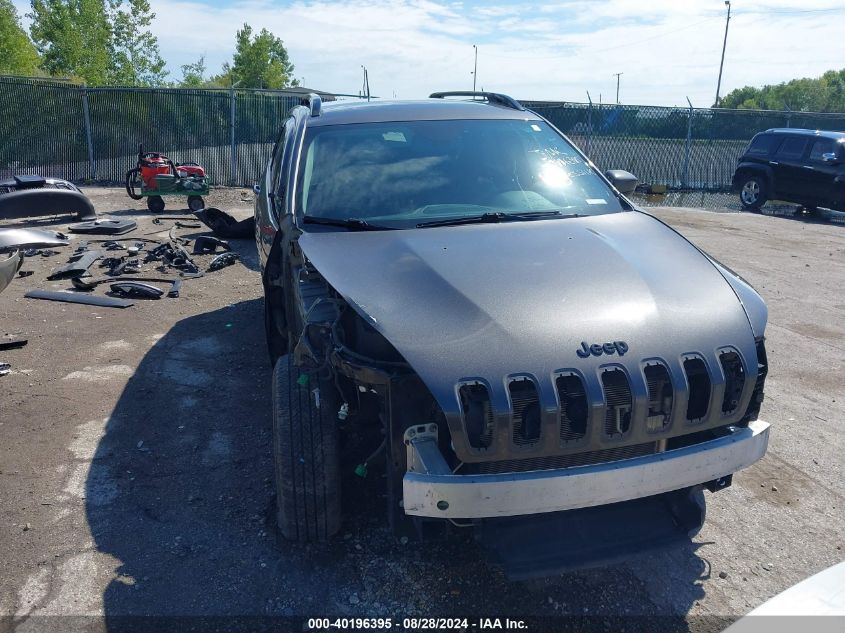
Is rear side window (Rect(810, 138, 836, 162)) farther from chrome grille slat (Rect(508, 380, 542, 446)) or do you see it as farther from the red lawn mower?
chrome grille slat (Rect(508, 380, 542, 446))

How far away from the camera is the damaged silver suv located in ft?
7.78

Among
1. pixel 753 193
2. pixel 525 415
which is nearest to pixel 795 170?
pixel 753 193

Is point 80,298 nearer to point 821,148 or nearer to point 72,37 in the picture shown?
point 821,148

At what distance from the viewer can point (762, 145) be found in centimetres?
1575

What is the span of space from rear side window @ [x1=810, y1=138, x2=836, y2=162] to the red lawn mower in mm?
12430

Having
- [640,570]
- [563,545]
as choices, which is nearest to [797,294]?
[640,570]

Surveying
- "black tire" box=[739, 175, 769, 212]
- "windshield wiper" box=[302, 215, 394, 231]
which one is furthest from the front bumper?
"black tire" box=[739, 175, 769, 212]

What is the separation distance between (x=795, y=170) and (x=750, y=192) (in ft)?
3.81

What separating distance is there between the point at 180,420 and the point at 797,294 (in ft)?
22.5

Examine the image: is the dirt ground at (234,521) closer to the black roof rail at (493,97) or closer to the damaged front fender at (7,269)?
the damaged front fender at (7,269)

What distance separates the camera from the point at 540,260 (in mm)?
3049

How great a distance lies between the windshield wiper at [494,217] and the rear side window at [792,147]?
13.7 meters

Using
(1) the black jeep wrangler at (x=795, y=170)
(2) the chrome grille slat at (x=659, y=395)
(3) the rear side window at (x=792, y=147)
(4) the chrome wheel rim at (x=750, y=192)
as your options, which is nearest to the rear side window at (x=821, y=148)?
(1) the black jeep wrangler at (x=795, y=170)

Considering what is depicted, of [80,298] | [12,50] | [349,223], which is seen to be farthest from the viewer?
[12,50]
